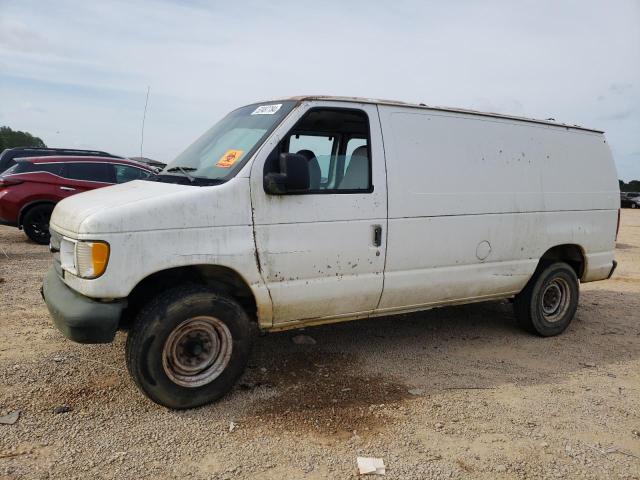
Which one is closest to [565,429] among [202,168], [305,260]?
[305,260]

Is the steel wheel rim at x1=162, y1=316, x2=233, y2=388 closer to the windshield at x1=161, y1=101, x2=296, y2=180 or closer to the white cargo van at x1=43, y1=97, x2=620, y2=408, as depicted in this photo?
the white cargo van at x1=43, y1=97, x2=620, y2=408

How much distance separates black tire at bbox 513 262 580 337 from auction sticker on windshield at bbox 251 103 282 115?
3193 millimetres

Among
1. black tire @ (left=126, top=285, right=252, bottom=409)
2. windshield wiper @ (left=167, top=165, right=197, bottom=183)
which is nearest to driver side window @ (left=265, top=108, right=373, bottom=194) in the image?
windshield wiper @ (left=167, top=165, right=197, bottom=183)

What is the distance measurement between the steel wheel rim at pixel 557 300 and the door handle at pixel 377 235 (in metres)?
2.46

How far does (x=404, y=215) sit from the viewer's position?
4.15 meters

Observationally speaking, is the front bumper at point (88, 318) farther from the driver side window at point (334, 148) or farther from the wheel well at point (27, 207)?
the wheel well at point (27, 207)

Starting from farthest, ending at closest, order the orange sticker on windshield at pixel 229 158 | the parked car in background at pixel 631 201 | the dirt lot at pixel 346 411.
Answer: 1. the parked car in background at pixel 631 201
2. the orange sticker on windshield at pixel 229 158
3. the dirt lot at pixel 346 411

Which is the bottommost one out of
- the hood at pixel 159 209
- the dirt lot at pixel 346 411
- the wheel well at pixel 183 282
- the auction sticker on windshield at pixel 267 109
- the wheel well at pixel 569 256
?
the dirt lot at pixel 346 411

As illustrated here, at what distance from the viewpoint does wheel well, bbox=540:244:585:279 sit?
5383mm

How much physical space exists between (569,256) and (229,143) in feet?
12.8

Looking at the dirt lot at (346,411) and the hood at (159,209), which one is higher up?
the hood at (159,209)

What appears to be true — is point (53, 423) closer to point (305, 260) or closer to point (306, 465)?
point (306, 465)

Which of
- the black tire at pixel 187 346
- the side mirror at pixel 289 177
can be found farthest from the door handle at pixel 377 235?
the black tire at pixel 187 346

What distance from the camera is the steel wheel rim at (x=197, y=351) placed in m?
3.46
